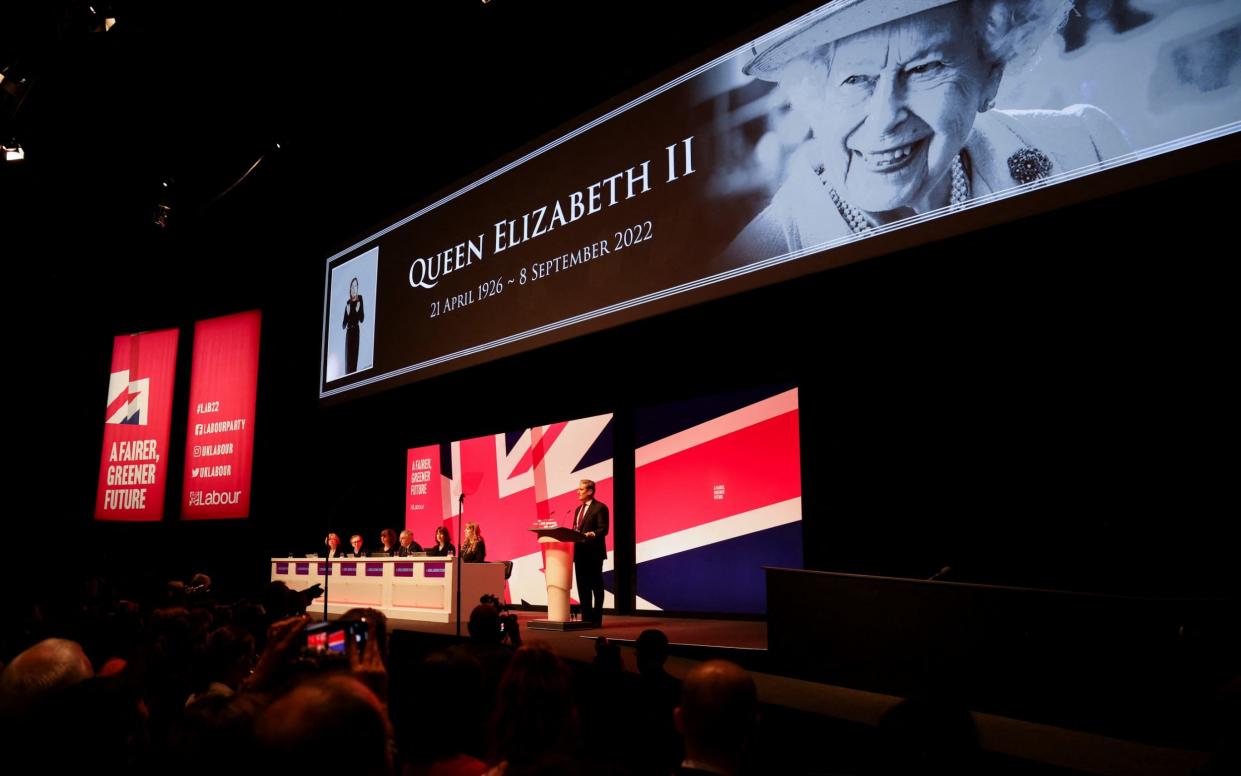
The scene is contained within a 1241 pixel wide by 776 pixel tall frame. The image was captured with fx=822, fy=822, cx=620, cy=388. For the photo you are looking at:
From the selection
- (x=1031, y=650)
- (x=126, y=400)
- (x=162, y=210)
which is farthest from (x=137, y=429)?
(x=1031, y=650)

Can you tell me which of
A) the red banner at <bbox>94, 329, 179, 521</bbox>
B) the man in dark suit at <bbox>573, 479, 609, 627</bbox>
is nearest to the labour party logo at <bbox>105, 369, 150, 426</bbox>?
the red banner at <bbox>94, 329, 179, 521</bbox>

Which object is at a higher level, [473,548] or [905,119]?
[905,119]

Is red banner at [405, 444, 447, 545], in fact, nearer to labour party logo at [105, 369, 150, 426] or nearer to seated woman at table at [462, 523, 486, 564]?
seated woman at table at [462, 523, 486, 564]

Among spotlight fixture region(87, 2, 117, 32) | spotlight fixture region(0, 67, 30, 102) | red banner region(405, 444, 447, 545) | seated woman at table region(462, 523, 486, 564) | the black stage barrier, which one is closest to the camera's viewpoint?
the black stage barrier

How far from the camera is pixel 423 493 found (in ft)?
34.9

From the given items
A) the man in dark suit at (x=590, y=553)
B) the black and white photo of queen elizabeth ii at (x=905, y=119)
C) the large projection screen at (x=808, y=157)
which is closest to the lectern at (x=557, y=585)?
the man in dark suit at (x=590, y=553)

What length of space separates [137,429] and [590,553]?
787 centimetres

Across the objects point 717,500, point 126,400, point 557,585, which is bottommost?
point 557,585

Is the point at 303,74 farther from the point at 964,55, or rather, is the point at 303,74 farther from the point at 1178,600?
the point at 1178,600

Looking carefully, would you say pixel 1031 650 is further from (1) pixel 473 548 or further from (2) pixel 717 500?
(1) pixel 473 548

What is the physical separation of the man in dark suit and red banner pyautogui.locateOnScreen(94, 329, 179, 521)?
7081 millimetres

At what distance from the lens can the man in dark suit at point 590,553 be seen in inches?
270

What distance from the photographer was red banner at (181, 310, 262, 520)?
10695mm

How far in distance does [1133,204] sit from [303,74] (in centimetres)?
644
